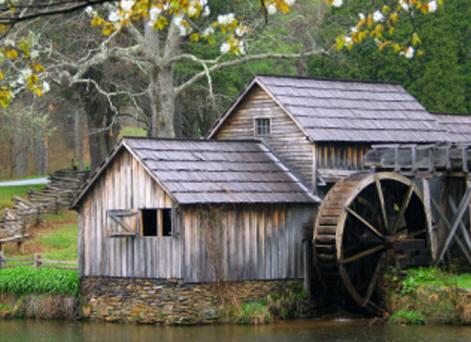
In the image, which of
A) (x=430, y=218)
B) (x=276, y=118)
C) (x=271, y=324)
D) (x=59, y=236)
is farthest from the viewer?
(x=59, y=236)

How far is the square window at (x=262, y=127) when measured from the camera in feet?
79.5

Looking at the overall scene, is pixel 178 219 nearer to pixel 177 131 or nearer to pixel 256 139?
pixel 256 139

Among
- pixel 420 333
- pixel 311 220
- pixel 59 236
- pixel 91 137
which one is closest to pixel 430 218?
pixel 311 220

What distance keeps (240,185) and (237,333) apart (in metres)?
4.03

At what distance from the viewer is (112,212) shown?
21.2m

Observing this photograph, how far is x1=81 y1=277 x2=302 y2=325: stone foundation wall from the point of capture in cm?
2017

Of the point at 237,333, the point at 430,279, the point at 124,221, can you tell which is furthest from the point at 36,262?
the point at 430,279

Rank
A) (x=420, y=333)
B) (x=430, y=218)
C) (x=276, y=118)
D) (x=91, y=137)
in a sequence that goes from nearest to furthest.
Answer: (x=420, y=333) < (x=430, y=218) < (x=276, y=118) < (x=91, y=137)

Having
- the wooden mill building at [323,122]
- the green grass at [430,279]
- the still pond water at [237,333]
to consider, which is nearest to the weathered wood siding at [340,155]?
the wooden mill building at [323,122]

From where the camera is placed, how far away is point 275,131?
23.8 m

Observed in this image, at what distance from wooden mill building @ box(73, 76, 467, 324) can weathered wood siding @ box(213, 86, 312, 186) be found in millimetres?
29

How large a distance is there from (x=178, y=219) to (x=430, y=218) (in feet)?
21.4

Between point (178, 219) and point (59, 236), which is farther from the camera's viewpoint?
point (59, 236)

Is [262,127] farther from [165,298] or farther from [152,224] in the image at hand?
[165,298]
